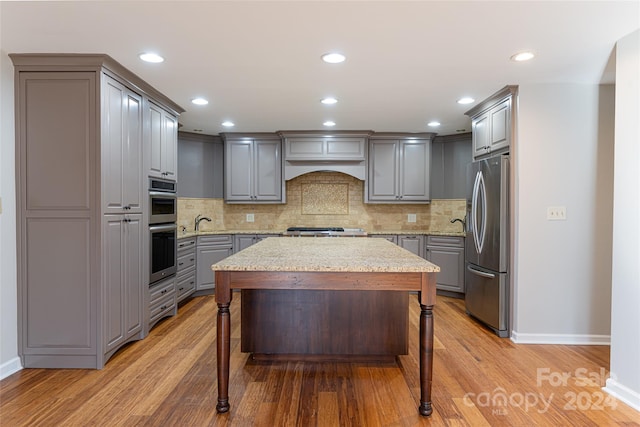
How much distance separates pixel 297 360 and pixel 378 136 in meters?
3.61

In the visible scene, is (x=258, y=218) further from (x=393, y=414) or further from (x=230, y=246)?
(x=393, y=414)

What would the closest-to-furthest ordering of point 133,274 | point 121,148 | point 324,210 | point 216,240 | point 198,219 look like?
point 121,148 → point 133,274 → point 216,240 → point 198,219 → point 324,210

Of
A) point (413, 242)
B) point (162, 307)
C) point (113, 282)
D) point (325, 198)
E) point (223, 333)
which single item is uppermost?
point (325, 198)

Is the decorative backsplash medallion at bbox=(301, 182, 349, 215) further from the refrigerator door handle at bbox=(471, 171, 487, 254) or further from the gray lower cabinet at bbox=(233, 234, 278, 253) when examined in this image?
the refrigerator door handle at bbox=(471, 171, 487, 254)

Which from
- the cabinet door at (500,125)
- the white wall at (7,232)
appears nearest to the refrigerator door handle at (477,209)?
the cabinet door at (500,125)

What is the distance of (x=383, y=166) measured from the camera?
5.46 meters

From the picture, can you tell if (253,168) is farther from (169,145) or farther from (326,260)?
(326,260)

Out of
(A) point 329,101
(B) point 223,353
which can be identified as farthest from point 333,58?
(B) point 223,353

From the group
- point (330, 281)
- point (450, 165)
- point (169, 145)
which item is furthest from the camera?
point (450, 165)

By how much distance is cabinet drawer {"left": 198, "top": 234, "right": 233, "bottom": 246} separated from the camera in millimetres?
5027

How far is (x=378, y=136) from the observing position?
5.44m

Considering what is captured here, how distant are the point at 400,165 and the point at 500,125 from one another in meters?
1.96

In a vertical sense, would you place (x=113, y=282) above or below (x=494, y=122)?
below

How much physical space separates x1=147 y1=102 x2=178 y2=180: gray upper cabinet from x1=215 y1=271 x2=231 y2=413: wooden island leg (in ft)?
6.25
